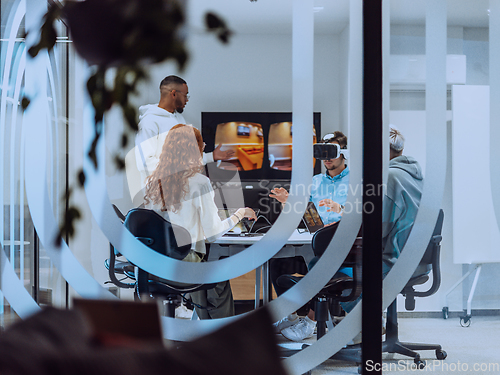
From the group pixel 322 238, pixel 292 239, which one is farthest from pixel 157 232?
pixel 322 238

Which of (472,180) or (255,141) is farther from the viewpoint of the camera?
(255,141)

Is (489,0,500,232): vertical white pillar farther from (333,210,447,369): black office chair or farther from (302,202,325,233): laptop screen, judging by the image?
(302,202,325,233): laptop screen

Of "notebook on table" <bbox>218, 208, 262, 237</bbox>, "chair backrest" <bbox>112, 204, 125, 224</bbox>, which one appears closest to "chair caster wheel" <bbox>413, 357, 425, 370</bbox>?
"notebook on table" <bbox>218, 208, 262, 237</bbox>

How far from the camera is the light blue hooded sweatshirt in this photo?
1.44 metres

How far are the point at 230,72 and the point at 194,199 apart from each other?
60 centimetres

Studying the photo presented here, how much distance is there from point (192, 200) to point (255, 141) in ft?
1.87

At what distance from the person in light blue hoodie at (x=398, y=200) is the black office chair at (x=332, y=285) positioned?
10 centimetres

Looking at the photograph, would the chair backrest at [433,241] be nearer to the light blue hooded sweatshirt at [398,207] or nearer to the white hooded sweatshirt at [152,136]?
the light blue hooded sweatshirt at [398,207]

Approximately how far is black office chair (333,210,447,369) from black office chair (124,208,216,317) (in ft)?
2.45

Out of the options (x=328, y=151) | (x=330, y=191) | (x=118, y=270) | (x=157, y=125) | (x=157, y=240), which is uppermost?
(x=157, y=125)

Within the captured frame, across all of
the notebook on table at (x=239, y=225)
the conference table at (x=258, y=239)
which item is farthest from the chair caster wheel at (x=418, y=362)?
the notebook on table at (x=239, y=225)

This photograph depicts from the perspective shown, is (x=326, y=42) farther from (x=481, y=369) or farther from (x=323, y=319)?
(x=481, y=369)

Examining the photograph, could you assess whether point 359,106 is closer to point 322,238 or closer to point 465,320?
point 322,238

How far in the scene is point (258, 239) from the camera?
1.56 metres
